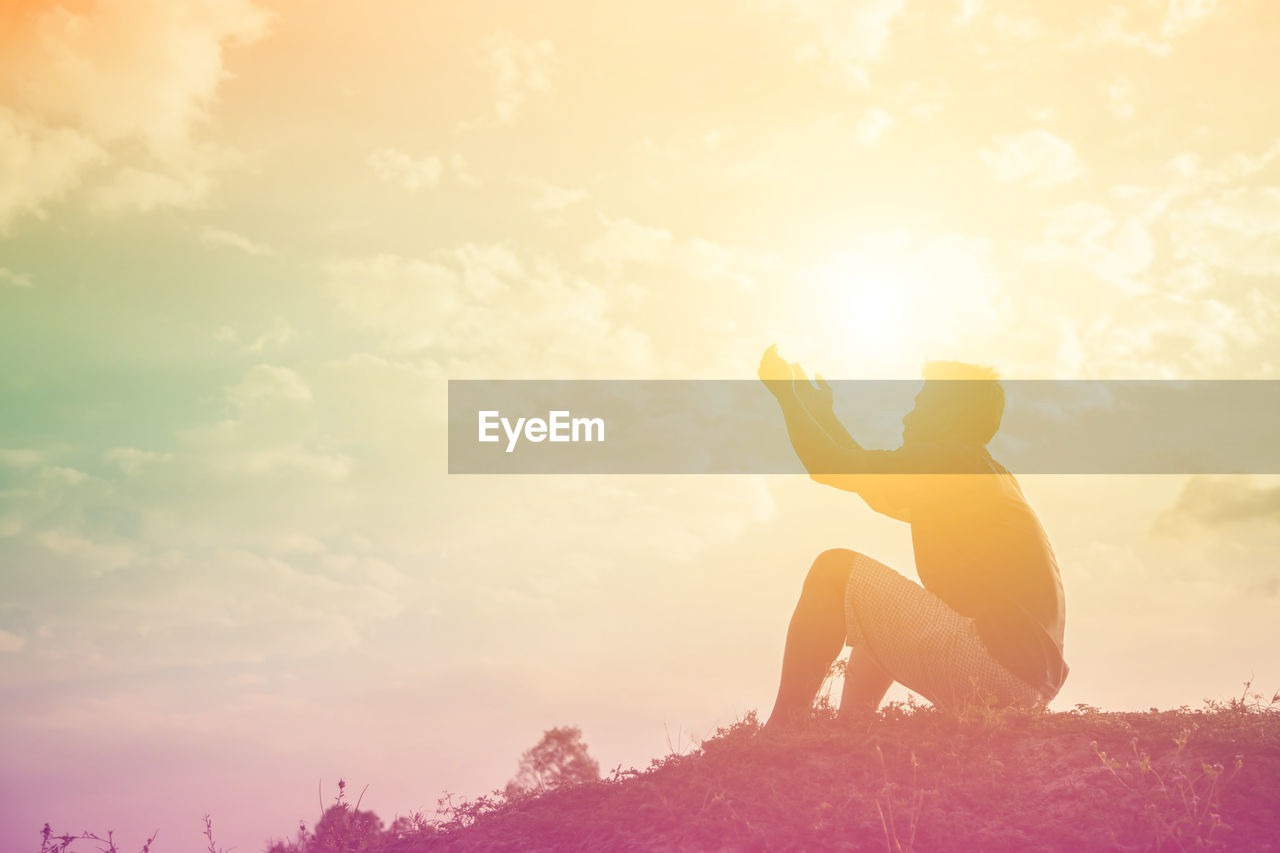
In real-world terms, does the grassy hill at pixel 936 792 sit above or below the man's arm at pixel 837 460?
below

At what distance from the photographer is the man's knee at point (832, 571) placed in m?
6.87

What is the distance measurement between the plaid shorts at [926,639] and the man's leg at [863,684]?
0.34 m

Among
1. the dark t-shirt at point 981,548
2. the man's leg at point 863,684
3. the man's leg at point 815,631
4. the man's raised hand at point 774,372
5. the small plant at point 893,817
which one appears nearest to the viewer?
the small plant at point 893,817

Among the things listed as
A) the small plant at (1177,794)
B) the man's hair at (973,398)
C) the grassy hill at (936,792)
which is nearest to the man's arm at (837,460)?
the man's hair at (973,398)

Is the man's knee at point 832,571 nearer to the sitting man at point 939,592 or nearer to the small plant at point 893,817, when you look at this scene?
the sitting man at point 939,592

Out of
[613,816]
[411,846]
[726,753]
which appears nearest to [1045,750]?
[726,753]

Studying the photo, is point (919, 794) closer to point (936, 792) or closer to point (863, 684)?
point (936, 792)

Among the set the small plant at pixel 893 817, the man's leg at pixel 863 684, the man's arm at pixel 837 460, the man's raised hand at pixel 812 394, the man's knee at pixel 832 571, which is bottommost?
the small plant at pixel 893 817

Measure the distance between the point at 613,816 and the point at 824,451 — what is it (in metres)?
2.75

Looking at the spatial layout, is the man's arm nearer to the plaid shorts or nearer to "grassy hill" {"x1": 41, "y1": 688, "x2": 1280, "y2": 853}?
the plaid shorts

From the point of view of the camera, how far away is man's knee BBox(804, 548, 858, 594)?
6.87 m

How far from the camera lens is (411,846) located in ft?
22.0

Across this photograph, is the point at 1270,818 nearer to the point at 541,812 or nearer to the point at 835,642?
the point at 835,642

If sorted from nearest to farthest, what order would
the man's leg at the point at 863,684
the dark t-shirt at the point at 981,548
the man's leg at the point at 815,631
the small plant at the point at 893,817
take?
the small plant at the point at 893,817
the dark t-shirt at the point at 981,548
the man's leg at the point at 815,631
the man's leg at the point at 863,684
